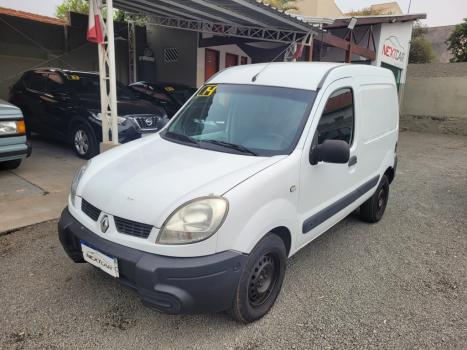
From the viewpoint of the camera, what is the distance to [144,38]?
47.3 ft

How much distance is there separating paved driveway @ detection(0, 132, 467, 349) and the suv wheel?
3084mm

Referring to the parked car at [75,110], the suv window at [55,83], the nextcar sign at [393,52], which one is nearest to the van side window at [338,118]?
the parked car at [75,110]

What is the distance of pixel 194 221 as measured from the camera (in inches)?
88.8

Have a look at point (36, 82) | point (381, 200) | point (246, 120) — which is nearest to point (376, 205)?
point (381, 200)

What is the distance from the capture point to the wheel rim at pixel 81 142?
720cm

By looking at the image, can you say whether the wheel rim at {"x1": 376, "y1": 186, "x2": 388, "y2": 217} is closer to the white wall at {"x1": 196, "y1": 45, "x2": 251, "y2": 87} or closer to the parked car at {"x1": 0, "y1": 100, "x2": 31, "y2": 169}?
the parked car at {"x1": 0, "y1": 100, "x2": 31, "y2": 169}

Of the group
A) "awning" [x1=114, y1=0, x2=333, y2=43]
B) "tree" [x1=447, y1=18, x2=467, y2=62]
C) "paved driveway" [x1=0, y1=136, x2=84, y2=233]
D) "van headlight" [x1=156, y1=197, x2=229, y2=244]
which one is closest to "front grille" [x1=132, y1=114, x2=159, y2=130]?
"paved driveway" [x1=0, y1=136, x2=84, y2=233]

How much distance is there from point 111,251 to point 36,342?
83cm

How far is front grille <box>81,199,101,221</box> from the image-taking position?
2562 millimetres

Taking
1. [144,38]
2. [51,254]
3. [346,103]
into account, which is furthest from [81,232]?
[144,38]

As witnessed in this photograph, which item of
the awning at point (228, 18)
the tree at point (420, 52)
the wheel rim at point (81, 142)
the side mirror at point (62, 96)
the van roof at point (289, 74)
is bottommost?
the wheel rim at point (81, 142)

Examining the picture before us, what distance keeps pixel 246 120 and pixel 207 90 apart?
0.78 m

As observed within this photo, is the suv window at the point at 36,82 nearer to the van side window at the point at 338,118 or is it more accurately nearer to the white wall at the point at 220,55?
the white wall at the point at 220,55

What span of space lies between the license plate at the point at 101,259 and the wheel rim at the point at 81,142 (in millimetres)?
5060
